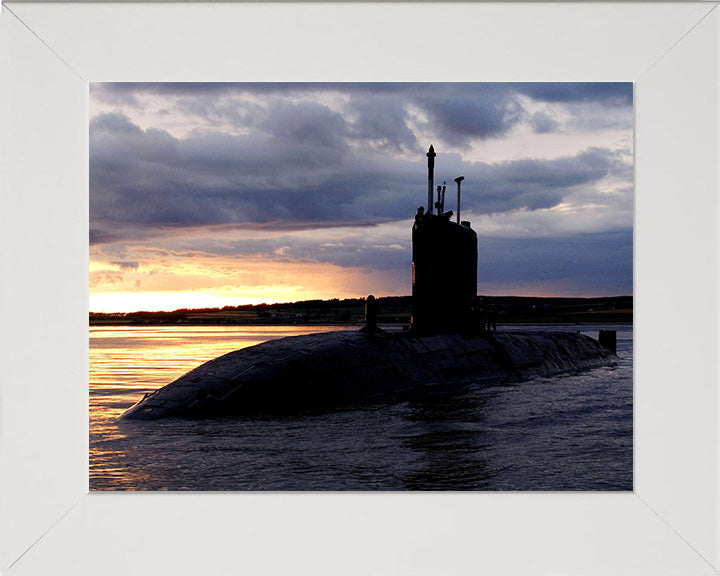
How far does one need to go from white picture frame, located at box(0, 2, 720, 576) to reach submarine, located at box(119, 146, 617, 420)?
4754 mm

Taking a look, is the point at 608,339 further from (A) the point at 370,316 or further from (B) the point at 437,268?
(A) the point at 370,316

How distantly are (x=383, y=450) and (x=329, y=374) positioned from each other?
295 centimetres

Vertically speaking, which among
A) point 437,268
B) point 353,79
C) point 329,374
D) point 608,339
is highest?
point 353,79

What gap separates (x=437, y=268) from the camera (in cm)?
1556

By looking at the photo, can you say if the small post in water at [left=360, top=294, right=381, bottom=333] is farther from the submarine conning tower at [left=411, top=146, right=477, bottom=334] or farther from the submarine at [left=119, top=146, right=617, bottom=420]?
the submarine conning tower at [left=411, top=146, right=477, bottom=334]

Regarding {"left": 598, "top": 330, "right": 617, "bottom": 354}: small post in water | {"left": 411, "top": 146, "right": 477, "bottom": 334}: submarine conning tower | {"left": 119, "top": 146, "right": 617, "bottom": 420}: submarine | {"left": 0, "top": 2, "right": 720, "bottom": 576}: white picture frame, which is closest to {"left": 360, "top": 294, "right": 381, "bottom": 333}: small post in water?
{"left": 119, "top": 146, "right": 617, "bottom": 420}: submarine

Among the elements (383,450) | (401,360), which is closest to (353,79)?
(383,450)

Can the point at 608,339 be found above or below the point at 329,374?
below

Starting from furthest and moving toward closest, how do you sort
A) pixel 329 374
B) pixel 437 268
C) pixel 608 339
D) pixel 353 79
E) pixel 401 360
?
pixel 608 339 < pixel 437 268 < pixel 401 360 < pixel 329 374 < pixel 353 79

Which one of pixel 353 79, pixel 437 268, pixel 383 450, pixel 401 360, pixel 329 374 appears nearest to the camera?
pixel 353 79

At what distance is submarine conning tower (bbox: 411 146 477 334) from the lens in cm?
1548

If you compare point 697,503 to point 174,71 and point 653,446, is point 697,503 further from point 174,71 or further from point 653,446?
point 174,71

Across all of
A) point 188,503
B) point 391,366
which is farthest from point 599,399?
point 188,503

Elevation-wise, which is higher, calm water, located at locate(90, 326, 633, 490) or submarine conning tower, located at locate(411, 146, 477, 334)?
submarine conning tower, located at locate(411, 146, 477, 334)
